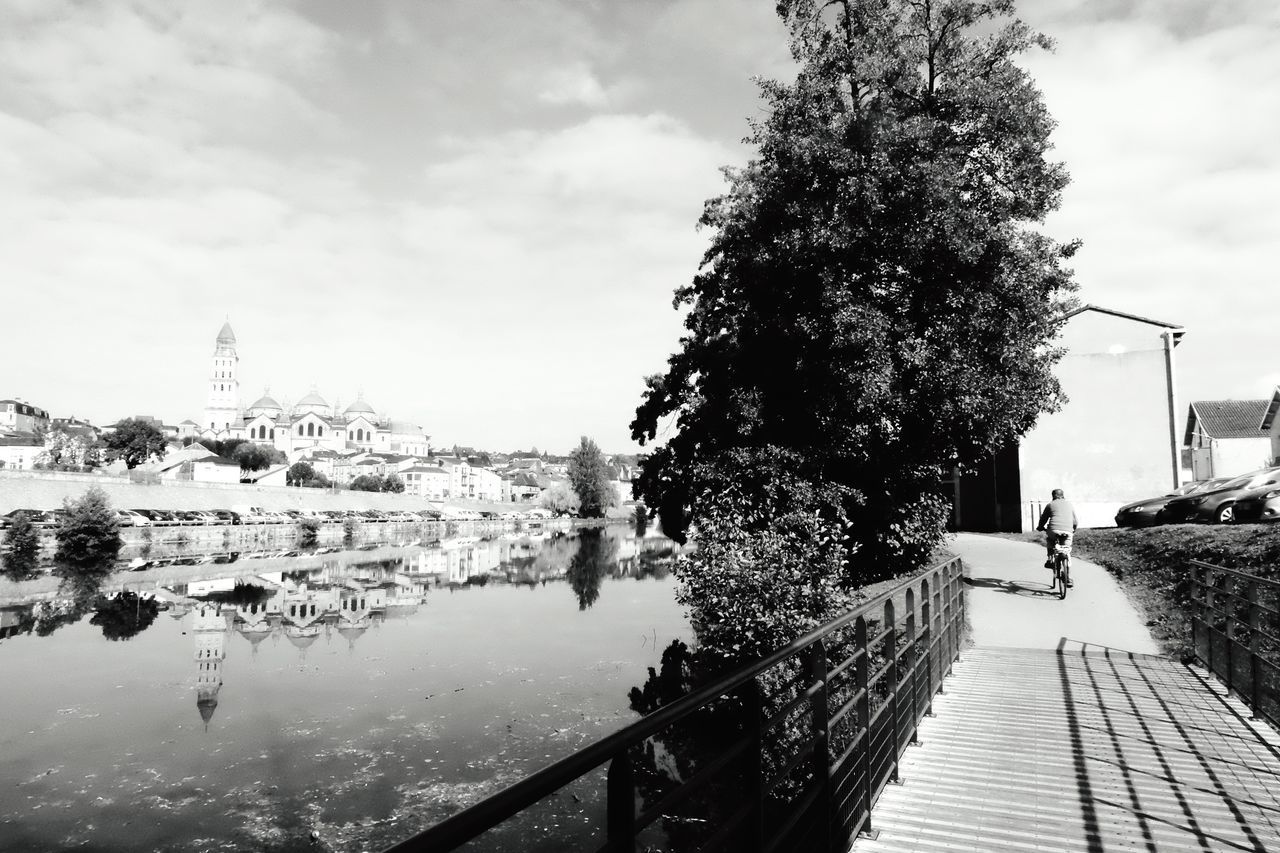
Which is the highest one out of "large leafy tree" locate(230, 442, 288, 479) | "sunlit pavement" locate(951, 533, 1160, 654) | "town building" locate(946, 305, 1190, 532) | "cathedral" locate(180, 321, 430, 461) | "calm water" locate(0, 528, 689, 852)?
"cathedral" locate(180, 321, 430, 461)

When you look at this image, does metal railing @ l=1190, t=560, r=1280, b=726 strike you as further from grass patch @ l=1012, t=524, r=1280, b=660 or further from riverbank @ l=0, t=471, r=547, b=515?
riverbank @ l=0, t=471, r=547, b=515

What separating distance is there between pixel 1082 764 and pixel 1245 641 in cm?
375

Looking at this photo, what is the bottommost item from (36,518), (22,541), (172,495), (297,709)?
(297,709)

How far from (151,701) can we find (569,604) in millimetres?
15453

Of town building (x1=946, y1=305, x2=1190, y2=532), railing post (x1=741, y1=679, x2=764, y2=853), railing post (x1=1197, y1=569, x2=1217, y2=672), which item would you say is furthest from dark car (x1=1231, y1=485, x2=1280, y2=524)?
railing post (x1=741, y1=679, x2=764, y2=853)

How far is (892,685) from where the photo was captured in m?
5.68

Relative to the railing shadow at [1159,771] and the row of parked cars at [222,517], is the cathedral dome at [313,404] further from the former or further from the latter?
the railing shadow at [1159,771]

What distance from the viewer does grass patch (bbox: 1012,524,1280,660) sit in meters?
11.5

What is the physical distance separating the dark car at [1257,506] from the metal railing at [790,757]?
41.4 feet

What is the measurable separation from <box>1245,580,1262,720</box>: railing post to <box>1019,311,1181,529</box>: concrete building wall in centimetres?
2296

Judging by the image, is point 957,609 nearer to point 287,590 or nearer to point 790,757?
point 790,757

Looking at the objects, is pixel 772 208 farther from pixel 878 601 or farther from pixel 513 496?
pixel 513 496

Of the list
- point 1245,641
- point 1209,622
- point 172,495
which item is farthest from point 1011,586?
point 172,495

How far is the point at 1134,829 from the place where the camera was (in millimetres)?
4668
